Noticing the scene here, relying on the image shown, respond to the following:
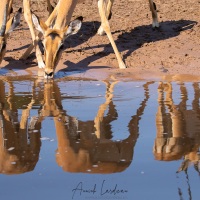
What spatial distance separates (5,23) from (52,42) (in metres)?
1.15

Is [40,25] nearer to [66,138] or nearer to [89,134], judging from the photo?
[89,134]

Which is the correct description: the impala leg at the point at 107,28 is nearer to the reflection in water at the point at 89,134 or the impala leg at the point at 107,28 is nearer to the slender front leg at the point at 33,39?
the slender front leg at the point at 33,39

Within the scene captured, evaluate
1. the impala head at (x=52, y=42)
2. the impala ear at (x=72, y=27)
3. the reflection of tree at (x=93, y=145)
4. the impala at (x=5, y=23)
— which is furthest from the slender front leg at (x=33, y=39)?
the reflection of tree at (x=93, y=145)

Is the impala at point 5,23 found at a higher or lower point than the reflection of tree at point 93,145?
higher

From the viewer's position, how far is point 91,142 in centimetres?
693

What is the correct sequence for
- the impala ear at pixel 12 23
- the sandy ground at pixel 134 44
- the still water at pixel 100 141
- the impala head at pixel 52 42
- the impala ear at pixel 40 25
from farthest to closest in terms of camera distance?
the impala ear at pixel 12 23 → the sandy ground at pixel 134 44 → the impala ear at pixel 40 25 → the impala head at pixel 52 42 → the still water at pixel 100 141

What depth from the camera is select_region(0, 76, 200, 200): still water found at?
5.48 m

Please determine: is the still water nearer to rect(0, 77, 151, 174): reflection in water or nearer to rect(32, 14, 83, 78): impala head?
rect(0, 77, 151, 174): reflection in water

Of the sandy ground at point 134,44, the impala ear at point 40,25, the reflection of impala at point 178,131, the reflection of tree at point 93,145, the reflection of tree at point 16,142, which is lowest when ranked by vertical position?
the reflection of impala at point 178,131

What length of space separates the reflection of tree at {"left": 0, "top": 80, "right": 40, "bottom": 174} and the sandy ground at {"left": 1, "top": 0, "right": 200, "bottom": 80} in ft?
11.0

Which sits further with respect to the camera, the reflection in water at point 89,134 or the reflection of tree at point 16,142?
the reflection in water at point 89,134

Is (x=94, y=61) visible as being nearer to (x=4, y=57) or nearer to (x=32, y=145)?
(x=4, y=57)

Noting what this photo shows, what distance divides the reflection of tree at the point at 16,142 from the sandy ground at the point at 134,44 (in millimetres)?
3363

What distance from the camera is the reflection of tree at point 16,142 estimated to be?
20.0 feet
